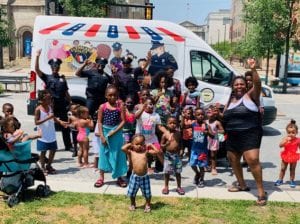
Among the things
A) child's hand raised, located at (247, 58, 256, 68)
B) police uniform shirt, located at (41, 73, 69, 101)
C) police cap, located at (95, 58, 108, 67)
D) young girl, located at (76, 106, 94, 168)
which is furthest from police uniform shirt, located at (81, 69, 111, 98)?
child's hand raised, located at (247, 58, 256, 68)

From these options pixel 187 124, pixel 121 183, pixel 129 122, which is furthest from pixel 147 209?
pixel 187 124

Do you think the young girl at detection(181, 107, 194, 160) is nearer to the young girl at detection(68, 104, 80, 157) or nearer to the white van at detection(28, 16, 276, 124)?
the young girl at detection(68, 104, 80, 157)

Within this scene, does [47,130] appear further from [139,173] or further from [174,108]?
[139,173]

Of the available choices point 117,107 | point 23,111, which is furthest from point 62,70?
point 117,107

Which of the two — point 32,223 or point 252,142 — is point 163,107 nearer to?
point 252,142

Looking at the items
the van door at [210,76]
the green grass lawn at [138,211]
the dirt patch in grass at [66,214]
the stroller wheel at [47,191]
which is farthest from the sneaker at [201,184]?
the van door at [210,76]

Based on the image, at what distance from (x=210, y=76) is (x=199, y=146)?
4.40 meters

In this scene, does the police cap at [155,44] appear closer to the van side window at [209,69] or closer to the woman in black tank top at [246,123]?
the van side window at [209,69]

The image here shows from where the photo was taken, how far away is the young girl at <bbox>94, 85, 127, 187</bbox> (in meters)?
6.68

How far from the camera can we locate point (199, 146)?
7.01 metres

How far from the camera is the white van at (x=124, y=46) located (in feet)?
36.3

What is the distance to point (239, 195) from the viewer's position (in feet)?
21.9

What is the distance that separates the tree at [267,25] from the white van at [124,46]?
15109 millimetres

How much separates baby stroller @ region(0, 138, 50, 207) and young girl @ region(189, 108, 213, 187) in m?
2.47
